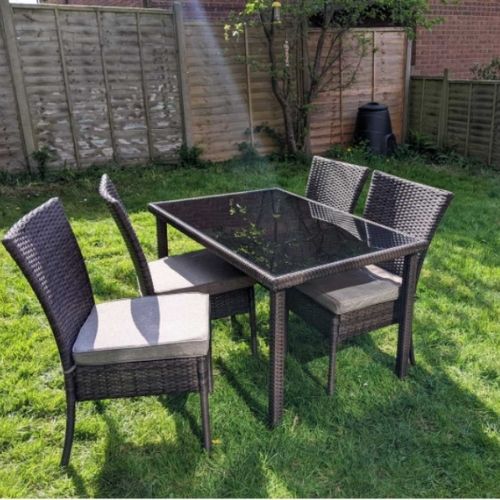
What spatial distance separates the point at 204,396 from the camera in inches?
77.0

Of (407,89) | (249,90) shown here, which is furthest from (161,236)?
(407,89)

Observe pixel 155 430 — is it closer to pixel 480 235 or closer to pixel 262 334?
pixel 262 334

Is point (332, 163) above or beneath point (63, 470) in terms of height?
above

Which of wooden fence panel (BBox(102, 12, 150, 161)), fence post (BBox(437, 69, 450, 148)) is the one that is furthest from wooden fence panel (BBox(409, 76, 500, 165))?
wooden fence panel (BBox(102, 12, 150, 161))

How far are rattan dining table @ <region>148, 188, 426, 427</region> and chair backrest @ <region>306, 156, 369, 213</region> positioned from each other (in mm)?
201

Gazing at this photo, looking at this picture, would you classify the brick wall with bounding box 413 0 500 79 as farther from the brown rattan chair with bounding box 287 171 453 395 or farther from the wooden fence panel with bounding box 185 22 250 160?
the brown rattan chair with bounding box 287 171 453 395

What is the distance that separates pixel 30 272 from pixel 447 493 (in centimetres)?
163

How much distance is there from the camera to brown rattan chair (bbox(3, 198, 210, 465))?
6.07 ft

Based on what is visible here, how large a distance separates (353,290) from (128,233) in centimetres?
102

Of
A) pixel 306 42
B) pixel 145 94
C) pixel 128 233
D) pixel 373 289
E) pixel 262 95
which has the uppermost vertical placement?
pixel 306 42

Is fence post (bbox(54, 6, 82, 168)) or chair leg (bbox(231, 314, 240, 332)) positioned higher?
fence post (bbox(54, 6, 82, 168))

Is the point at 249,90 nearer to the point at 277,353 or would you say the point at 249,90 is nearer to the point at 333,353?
the point at 333,353

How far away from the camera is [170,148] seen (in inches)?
251

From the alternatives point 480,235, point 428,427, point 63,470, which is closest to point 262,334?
point 428,427
